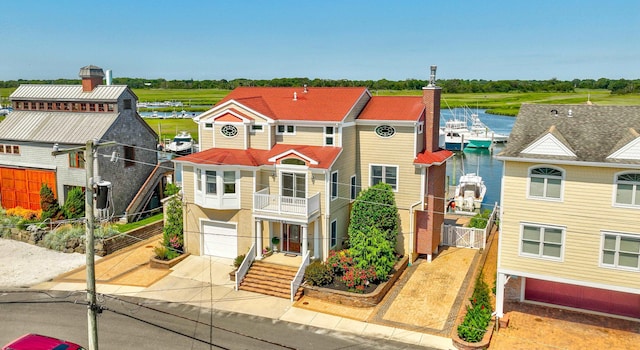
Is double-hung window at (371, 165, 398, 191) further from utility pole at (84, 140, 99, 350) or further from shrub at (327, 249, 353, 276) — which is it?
utility pole at (84, 140, 99, 350)

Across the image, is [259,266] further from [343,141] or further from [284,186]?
[343,141]

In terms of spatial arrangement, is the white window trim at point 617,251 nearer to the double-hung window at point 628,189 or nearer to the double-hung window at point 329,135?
the double-hung window at point 628,189

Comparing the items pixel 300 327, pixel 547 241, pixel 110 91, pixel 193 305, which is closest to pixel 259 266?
pixel 193 305

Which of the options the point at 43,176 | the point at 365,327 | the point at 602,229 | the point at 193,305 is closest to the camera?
the point at 602,229

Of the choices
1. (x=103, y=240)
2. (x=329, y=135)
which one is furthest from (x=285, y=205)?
(x=103, y=240)

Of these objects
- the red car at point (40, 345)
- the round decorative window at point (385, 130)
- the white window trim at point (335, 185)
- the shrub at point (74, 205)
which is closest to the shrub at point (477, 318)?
the white window trim at point (335, 185)
